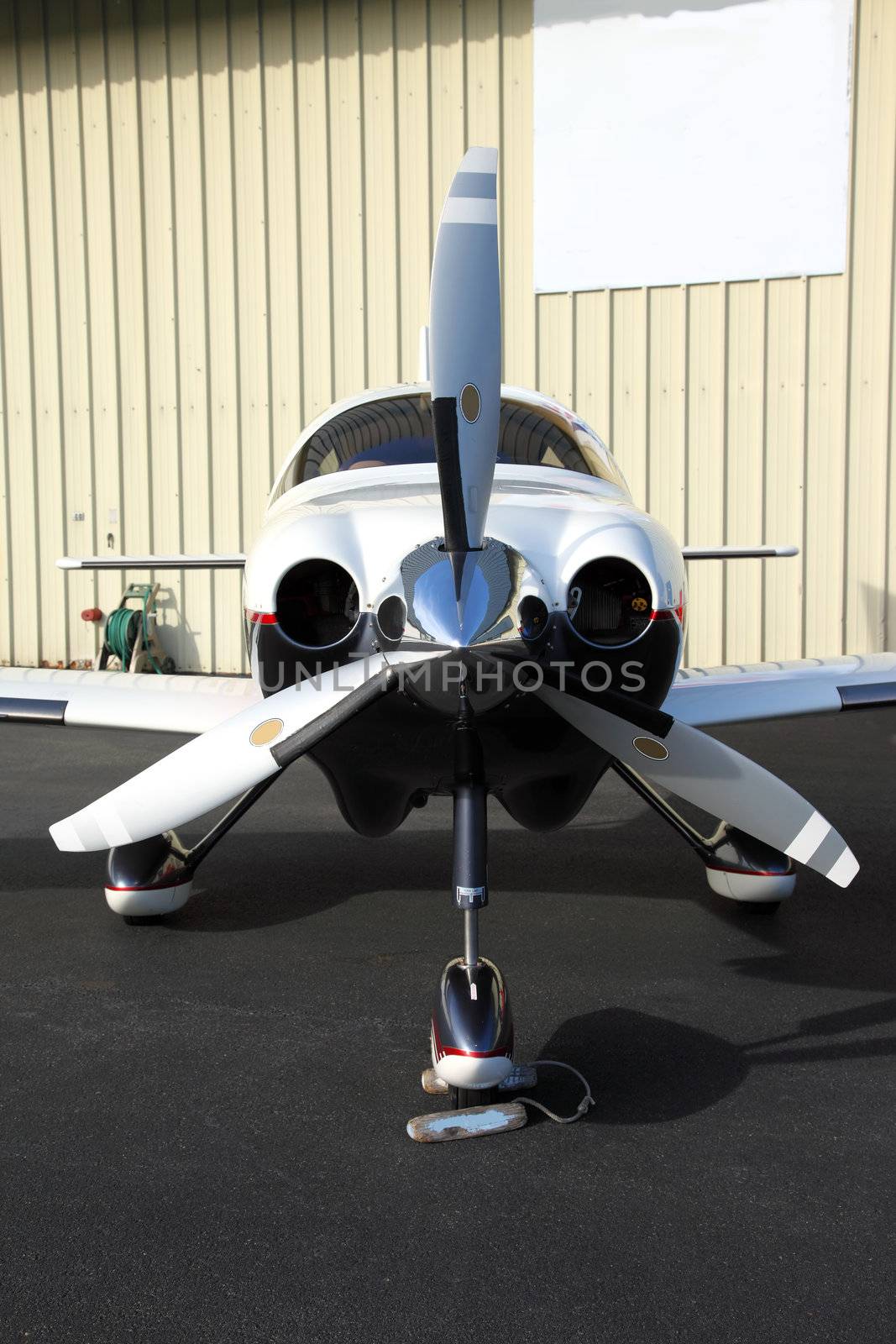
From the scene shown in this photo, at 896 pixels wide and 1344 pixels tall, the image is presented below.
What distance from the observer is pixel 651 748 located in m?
2.75

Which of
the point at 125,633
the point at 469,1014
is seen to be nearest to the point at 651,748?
the point at 469,1014

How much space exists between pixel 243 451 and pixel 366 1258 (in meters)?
9.59

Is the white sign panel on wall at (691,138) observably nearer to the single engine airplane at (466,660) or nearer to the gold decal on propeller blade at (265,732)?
the single engine airplane at (466,660)

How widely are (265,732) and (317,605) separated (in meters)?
0.44

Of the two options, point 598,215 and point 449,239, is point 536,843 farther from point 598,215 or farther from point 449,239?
point 598,215

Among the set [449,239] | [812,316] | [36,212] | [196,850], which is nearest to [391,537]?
[449,239]

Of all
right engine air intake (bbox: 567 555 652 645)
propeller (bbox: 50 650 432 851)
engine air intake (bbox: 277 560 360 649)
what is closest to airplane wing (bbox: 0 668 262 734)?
engine air intake (bbox: 277 560 360 649)

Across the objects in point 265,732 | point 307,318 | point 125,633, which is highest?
point 307,318

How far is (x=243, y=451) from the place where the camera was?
1083 cm

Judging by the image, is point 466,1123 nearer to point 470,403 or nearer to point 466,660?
point 466,660

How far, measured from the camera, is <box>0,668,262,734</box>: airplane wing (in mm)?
3861

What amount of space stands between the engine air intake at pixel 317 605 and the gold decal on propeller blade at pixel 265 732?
300 mm

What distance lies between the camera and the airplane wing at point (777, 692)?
4.00 m

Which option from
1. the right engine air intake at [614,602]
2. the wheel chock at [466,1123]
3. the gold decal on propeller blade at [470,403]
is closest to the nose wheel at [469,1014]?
the wheel chock at [466,1123]
